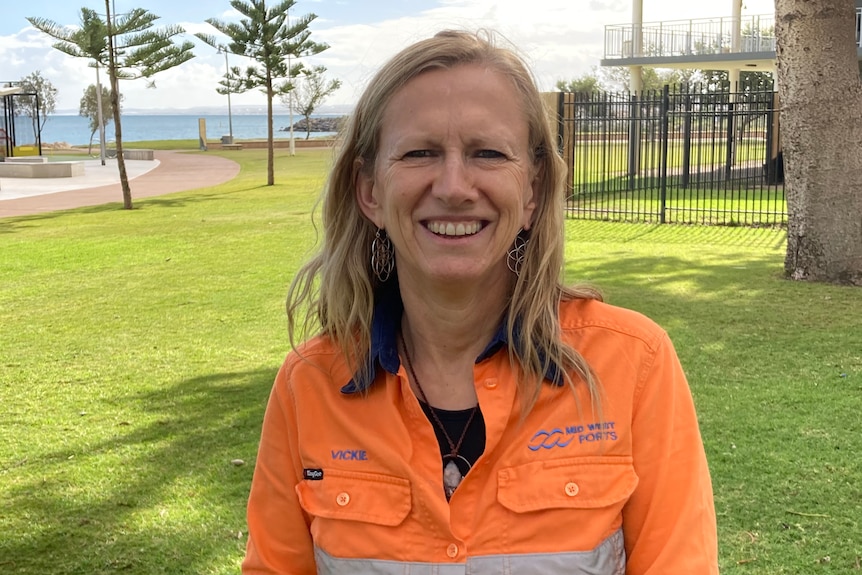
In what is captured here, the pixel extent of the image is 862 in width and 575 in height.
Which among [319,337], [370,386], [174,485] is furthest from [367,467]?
[174,485]

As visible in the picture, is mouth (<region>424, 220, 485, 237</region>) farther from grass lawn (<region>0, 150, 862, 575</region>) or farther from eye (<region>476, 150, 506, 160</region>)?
grass lawn (<region>0, 150, 862, 575</region>)

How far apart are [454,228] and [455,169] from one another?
0.41 ft

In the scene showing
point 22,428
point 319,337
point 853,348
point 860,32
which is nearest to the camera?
point 319,337

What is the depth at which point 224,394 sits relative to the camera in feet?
19.9

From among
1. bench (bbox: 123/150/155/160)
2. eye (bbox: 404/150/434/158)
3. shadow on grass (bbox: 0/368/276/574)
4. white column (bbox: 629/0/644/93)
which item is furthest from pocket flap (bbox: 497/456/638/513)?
bench (bbox: 123/150/155/160)

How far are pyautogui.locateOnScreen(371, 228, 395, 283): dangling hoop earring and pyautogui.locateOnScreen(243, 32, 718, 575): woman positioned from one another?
0.14 ft

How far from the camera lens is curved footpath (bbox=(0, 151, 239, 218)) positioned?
21391mm

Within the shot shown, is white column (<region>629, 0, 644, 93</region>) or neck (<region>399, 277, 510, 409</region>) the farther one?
white column (<region>629, 0, 644, 93</region>)

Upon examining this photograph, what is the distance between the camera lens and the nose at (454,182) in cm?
190

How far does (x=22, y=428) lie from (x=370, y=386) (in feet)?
14.1

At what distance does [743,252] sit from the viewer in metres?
11.6

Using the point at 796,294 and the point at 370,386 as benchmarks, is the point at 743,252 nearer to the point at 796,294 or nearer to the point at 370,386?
the point at 796,294

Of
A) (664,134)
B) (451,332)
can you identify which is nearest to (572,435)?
(451,332)

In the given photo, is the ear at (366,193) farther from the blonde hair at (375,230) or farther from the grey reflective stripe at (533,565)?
the grey reflective stripe at (533,565)
